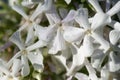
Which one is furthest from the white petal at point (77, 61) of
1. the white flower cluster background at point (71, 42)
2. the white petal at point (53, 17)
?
the white petal at point (53, 17)

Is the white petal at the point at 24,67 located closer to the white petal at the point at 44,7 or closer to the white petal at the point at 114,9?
the white petal at the point at 44,7

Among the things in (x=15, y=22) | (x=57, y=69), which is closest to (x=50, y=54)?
(x=57, y=69)

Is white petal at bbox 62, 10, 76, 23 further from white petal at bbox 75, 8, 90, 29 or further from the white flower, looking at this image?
the white flower

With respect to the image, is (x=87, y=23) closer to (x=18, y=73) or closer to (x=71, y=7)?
(x=71, y=7)

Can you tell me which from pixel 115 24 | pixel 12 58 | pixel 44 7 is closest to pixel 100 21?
pixel 115 24

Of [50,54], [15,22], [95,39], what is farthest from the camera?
[15,22]

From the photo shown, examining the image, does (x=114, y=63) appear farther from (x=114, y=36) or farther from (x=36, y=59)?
(x=36, y=59)
